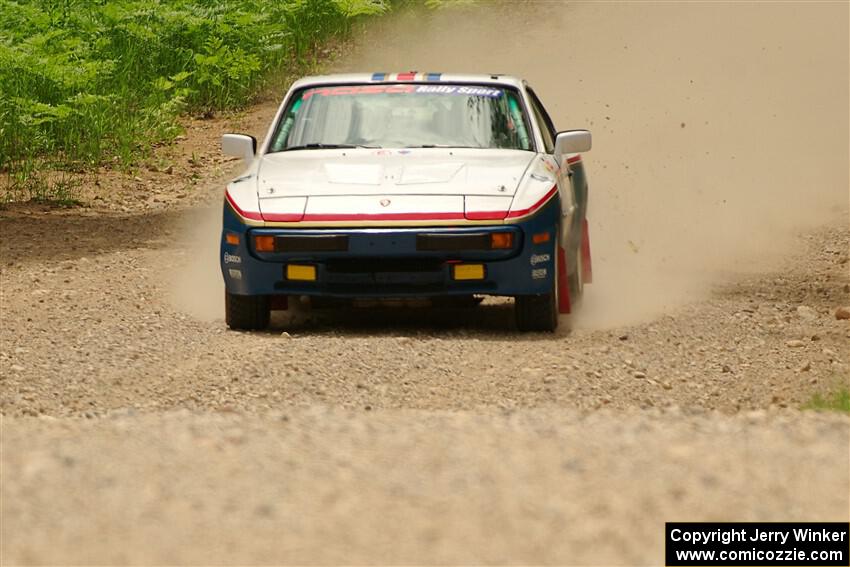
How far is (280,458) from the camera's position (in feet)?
17.5

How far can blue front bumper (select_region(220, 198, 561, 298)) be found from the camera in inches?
352

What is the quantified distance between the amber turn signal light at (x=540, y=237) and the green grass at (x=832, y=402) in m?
1.88

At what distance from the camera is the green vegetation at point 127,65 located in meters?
17.2

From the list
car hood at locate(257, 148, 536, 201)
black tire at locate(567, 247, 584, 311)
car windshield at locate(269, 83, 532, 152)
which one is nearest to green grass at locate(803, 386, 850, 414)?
car hood at locate(257, 148, 536, 201)

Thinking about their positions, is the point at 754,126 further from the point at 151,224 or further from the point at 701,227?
the point at 151,224

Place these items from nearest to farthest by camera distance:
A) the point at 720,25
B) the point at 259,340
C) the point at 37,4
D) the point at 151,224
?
the point at 259,340
the point at 151,224
the point at 37,4
the point at 720,25

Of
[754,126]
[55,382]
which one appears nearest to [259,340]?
[55,382]

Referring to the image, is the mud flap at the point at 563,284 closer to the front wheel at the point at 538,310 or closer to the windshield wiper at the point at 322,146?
the front wheel at the point at 538,310

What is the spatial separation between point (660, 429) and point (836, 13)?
25.3 metres

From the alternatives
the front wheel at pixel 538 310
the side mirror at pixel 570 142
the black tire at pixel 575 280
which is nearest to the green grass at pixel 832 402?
the front wheel at pixel 538 310

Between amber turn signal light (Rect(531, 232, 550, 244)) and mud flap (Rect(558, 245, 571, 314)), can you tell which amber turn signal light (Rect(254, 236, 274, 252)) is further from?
mud flap (Rect(558, 245, 571, 314))

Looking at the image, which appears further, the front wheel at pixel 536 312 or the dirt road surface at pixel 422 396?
the front wheel at pixel 536 312

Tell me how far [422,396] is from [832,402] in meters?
1.89

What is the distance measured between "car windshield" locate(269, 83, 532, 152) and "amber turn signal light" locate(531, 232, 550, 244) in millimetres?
1107
